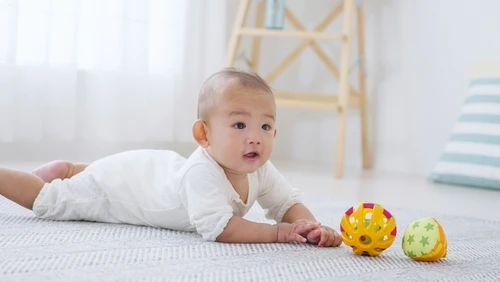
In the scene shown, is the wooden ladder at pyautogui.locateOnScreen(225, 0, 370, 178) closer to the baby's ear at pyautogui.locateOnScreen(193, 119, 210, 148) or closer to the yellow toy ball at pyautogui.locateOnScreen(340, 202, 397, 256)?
the baby's ear at pyautogui.locateOnScreen(193, 119, 210, 148)

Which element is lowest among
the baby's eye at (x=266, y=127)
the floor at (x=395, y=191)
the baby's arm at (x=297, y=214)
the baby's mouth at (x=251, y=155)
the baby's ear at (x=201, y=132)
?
the floor at (x=395, y=191)

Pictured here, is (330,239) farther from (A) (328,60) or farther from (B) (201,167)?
(A) (328,60)

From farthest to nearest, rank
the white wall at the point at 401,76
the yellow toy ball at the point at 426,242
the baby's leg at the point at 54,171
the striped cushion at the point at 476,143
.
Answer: the white wall at the point at 401,76
the striped cushion at the point at 476,143
the baby's leg at the point at 54,171
the yellow toy ball at the point at 426,242

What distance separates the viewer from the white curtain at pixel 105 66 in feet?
8.65

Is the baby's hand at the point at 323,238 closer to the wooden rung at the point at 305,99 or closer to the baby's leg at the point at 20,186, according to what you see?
the baby's leg at the point at 20,186

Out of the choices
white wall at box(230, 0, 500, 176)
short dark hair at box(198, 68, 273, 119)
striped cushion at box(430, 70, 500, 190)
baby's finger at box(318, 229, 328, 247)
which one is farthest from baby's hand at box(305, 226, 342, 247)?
white wall at box(230, 0, 500, 176)

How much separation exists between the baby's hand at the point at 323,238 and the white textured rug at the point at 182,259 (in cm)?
2

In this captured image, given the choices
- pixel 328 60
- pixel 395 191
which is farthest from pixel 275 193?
pixel 328 60

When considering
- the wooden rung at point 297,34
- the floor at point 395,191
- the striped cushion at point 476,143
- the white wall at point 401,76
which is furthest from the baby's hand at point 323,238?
the white wall at point 401,76

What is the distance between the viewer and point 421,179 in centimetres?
278

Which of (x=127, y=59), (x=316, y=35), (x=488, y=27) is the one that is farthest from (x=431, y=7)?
(x=127, y=59)

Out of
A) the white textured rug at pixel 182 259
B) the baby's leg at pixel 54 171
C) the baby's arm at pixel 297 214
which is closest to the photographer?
the white textured rug at pixel 182 259

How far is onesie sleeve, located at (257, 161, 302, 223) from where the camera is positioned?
1.28m

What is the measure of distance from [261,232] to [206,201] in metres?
0.10
